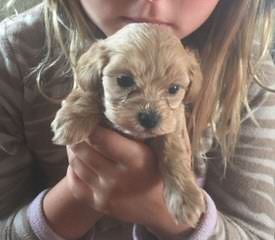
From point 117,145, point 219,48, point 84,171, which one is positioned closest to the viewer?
point 117,145

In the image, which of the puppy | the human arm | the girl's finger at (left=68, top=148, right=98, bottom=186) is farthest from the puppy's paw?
the human arm

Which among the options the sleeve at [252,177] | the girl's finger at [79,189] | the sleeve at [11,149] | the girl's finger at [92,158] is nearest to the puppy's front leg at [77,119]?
the girl's finger at [92,158]

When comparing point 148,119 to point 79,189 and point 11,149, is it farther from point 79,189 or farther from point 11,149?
point 11,149

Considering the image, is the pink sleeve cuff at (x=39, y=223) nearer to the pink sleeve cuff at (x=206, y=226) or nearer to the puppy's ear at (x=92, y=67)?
the pink sleeve cuff at (x=206, y=226)

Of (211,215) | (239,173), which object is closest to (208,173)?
(239,173)

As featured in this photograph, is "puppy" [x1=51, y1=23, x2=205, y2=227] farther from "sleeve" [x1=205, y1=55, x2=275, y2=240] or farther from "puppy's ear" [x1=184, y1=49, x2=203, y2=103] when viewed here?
"sleeve" [x1=205, y1=55, x2=275, y2=240]

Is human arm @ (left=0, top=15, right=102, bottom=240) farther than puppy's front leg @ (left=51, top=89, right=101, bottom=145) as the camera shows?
Yes

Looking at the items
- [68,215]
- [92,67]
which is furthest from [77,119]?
[68,215]

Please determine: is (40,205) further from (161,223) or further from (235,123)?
(235,123)
